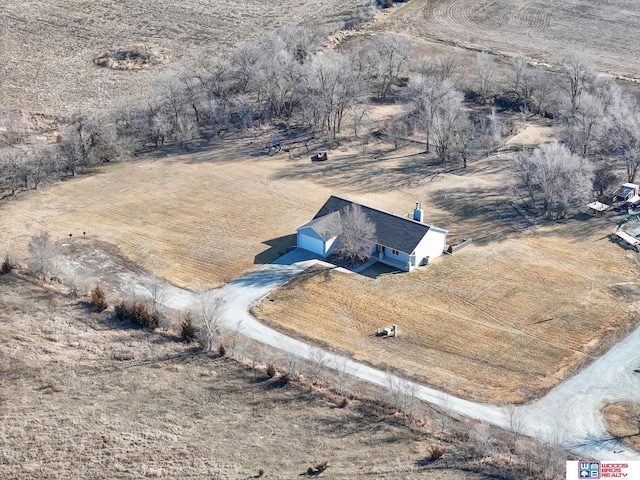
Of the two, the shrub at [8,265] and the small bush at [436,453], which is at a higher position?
the shrub at [8,265]

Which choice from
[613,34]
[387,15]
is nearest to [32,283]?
[387,15]

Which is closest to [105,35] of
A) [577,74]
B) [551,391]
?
[577,74]

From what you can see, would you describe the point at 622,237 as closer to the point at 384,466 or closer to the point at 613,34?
the point at 384,466

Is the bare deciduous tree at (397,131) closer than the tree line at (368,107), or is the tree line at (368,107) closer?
the tree line at (368,107)

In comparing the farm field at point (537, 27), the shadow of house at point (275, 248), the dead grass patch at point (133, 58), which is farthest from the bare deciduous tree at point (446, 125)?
the dead grass patch at point (133, 58)

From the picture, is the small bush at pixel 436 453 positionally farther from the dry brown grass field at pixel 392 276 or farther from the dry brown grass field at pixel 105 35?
the dry brown grass field at pixel 105 35

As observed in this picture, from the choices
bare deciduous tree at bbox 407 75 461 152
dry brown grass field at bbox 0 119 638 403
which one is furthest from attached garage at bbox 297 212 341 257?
bare deciduous tree at bbox 407 75 461 152
